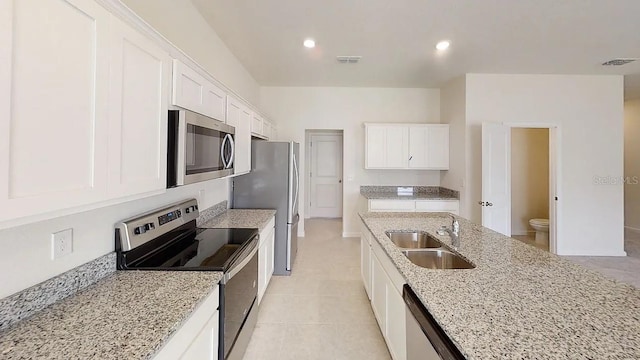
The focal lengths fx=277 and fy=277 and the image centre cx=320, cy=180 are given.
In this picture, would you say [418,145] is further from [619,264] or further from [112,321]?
[112,321]

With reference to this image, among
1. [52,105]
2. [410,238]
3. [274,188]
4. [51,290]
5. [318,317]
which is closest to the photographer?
[52,105]

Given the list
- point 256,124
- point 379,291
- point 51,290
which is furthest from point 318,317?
point 256,124

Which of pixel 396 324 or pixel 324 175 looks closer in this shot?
pixel 396 324

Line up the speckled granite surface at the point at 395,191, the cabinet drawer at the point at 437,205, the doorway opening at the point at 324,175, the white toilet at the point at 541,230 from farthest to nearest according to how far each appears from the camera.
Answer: the doorway opening at the point at 324,175 → the speckled granite surface at the point at 395,191 → the white toilet at the point at 541,230 → the cabinet drawer at the point at 437,205

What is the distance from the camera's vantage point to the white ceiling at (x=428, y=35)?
8.13ft

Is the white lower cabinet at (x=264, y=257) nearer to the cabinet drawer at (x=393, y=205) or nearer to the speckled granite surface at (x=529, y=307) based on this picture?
the speckled granite surface at (x=529, y=307)

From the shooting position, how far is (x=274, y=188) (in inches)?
137

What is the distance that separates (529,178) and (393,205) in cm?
298

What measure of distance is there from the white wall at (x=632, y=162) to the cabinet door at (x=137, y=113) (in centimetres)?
831

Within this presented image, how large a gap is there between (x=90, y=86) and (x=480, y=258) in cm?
202

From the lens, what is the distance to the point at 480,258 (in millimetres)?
1633

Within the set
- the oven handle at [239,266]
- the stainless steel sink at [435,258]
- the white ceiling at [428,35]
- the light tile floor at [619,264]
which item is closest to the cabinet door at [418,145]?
the white ceiling at [428,35]

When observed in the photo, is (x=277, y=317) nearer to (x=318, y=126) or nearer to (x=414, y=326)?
(x=414, y=326)

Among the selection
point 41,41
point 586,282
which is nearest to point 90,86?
point 41,41
